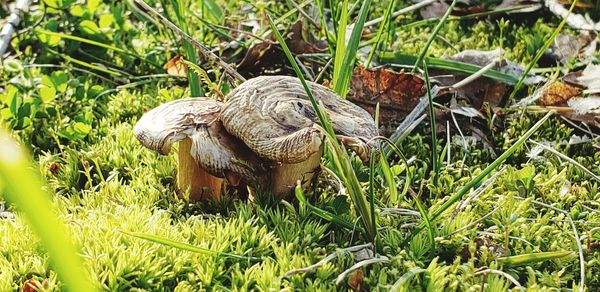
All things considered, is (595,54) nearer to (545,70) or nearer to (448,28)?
(545,70)

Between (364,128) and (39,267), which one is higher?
(364,128)

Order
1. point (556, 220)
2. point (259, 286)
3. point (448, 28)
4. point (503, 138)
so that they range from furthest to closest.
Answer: point (448, 28) → point (503, 138) → point (556, 220) → point (259, 286)

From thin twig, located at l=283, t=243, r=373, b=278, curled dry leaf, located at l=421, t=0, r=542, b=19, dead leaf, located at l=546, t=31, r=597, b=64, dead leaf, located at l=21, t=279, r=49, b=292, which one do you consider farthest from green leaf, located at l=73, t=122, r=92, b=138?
dead leaf, located at l=546, t=31, r=597, b=64

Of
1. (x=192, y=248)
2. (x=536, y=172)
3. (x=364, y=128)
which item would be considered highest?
(x=364, y=128)

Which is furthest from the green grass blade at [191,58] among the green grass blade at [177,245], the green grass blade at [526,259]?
the green grass blade at [526,259]

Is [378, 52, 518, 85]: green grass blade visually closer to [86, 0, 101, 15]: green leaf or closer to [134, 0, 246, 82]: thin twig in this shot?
[134, 0, 246, 82]: thin twig

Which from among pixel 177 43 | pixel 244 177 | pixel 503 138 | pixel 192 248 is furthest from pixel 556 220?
pixel 177 43

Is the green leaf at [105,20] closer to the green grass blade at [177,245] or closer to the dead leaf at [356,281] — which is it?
the green grass blade at [177,245]
